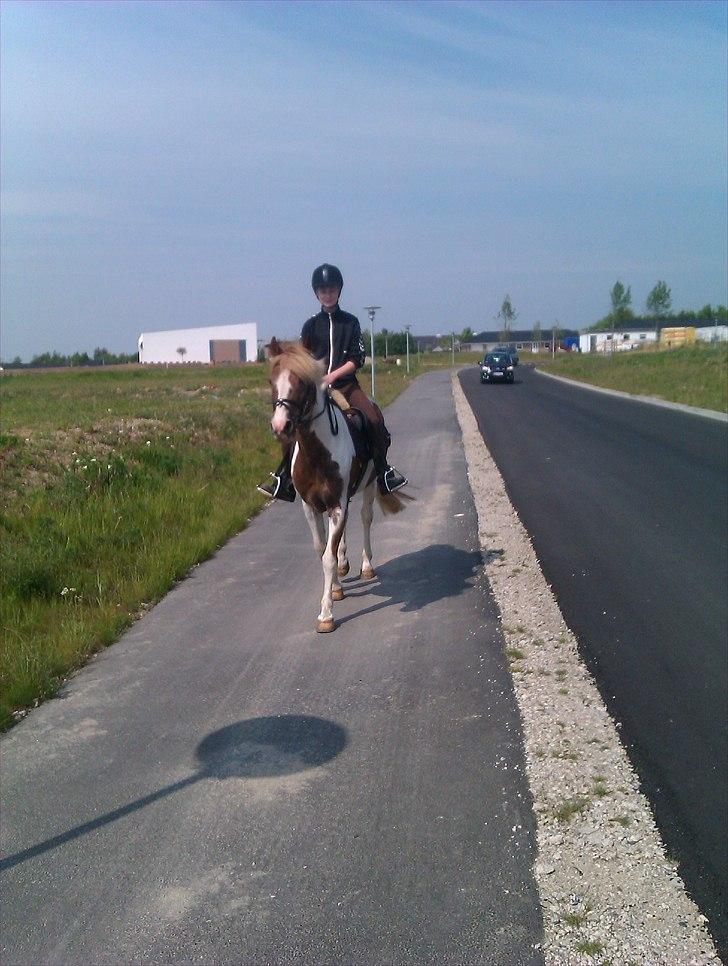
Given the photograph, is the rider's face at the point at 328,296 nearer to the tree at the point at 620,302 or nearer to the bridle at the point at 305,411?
the bridle at the point at 305,411

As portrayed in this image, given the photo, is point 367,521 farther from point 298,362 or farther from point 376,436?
point 298,362

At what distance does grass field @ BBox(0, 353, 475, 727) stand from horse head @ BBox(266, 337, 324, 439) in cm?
244

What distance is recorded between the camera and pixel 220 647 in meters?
6.18

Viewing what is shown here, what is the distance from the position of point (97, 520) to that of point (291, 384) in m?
4.52

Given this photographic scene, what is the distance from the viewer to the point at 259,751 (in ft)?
14.9

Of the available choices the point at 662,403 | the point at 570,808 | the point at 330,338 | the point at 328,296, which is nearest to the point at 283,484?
the point at 330,338

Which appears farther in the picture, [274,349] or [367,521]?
[367,521]

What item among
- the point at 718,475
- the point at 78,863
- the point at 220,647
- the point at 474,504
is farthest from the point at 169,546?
the point at 718,475

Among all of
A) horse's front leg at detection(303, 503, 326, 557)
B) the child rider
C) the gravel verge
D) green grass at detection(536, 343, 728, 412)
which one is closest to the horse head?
the child rider

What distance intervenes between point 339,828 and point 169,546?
Result: 18.2ft

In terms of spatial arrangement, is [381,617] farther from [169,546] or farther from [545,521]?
[545,521]

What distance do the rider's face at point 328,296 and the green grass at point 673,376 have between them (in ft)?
71.7

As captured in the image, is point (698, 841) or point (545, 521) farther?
point (545, 521)

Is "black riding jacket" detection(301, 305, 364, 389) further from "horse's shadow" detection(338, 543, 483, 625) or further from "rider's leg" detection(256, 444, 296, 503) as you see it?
"horse's shadow" detection(338, 543, 483, 625)
